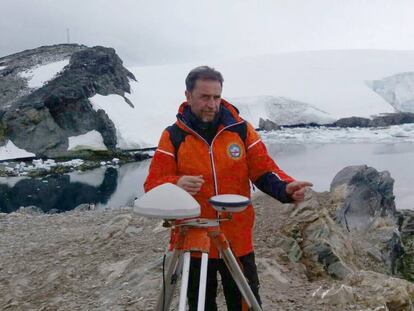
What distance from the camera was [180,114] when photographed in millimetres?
2486

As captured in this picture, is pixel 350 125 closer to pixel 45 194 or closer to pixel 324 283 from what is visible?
pixel 45 194

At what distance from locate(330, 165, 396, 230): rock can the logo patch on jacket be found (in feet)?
15.4

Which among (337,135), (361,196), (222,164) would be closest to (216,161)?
(222,164)

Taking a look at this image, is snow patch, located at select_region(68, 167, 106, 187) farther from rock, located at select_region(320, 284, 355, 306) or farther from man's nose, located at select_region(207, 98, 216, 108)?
man's nose, located at select_region(207, 98, 216, 108)

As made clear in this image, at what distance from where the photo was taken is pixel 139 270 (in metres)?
4.57

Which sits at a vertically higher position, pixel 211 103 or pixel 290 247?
pixel 211 103

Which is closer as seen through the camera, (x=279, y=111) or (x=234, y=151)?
(x=234, y=151)

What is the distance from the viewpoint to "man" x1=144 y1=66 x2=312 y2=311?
238 centimetres

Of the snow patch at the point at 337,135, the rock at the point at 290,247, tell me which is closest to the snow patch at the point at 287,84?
the snow patch at the point at 337,135

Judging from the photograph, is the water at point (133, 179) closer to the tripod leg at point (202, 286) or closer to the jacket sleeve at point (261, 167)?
the jacket sleeve at point (261, 167)

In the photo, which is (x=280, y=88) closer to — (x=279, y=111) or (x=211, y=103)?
(x=279, y=111)

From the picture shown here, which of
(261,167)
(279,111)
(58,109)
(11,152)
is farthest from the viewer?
(279,111)

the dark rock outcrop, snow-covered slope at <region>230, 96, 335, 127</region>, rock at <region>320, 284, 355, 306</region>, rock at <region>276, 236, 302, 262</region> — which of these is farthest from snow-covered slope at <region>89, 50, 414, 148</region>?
rock at <region>320, 284, 355, 306</region>

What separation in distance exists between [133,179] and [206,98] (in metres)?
16.3
